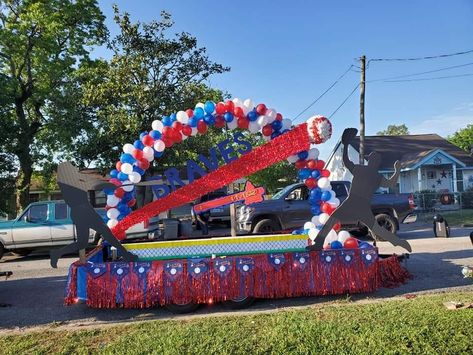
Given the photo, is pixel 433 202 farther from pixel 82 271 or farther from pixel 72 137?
pixel 82 271

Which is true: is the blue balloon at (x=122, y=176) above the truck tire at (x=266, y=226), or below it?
above

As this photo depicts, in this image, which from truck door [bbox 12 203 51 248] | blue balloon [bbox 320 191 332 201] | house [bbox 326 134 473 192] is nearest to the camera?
blue balloon [bbox 320 191 332 201]

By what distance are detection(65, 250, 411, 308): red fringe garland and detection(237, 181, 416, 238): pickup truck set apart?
6.04 m

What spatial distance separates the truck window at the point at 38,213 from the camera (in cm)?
1298

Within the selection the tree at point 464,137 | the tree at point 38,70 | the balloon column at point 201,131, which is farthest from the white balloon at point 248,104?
Result: the tree at point 464,137

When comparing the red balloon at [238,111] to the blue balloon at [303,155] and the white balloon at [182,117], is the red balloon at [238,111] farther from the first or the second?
the blue balloon at [303,155]

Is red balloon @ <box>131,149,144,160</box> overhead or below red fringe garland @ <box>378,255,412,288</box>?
overhead

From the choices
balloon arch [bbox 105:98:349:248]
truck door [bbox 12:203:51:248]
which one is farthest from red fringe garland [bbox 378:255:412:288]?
truck door [bbox 12:203:51:248]

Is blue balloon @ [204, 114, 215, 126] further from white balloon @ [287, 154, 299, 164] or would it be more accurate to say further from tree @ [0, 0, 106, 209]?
tree @ [0, 0, 106, 209]

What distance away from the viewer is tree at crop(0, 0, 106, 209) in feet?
59.4

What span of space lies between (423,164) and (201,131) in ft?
76.9

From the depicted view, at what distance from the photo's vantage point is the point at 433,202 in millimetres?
23609

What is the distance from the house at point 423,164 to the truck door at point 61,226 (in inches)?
712

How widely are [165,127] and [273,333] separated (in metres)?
4.17
